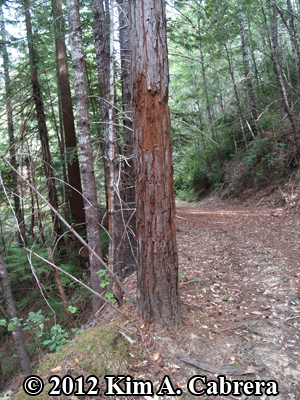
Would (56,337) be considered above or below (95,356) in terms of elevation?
below

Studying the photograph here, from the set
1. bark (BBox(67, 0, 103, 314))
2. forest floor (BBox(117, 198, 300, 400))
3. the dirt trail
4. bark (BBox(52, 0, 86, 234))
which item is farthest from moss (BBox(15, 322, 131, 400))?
bark (BBox(52, 0, 86, 234))

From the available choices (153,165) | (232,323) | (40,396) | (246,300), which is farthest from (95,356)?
(246,300)

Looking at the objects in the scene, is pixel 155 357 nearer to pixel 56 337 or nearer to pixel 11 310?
pixel 56 337

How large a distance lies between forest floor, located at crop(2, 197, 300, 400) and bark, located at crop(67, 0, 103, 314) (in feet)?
3.42

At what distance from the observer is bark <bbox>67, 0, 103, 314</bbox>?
14.5ft

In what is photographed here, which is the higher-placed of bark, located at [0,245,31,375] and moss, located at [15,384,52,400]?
moss, located at [15,384,52,400]

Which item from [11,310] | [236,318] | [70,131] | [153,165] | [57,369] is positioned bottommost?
[11,310]

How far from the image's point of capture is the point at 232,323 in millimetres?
2834

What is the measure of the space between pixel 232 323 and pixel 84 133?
380 centimetres

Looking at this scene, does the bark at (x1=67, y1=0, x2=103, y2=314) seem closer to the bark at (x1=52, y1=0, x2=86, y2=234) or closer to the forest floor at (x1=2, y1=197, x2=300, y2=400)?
the forest floor at (x1=2, y1=197, x2=300, y2=400)

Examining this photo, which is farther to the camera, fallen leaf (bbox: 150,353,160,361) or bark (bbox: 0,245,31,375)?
bark (bbox: 0,245,31,375)

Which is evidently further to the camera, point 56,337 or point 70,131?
point 70,131

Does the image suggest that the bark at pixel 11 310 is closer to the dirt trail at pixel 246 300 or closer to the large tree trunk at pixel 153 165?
the dirt trail at pixel 246 300

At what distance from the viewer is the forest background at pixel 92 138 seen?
354cm
